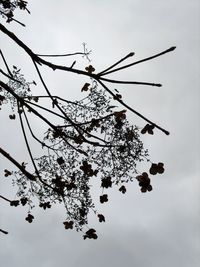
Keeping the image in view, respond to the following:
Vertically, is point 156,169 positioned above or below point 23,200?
below

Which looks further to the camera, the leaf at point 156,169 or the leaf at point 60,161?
the leaf at point 60,161

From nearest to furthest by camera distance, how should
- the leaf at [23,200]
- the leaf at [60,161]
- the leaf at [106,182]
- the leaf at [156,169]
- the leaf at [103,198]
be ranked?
the leaf at [156,169] < the leaf at [106,182] < the leaf at [103,198] < the leaf at [60,161] < the leaf at [23,200]

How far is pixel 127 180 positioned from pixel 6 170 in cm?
180

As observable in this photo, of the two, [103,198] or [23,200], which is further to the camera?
[23,200]

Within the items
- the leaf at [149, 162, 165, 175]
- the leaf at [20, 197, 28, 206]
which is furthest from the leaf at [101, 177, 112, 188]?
the leaf at [20, 197, 28, 206]

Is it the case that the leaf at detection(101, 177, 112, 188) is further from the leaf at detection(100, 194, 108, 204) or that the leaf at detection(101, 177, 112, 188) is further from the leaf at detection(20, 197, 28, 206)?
the leaf at detection(20, 197, 28, 206)

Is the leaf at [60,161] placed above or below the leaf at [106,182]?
above

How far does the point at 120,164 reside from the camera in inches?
155

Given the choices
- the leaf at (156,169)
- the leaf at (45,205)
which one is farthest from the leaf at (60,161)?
the leaf at (156,169)

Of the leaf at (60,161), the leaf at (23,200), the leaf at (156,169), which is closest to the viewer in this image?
the leaf at (156,169)

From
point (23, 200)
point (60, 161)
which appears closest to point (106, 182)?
point (60, 161)

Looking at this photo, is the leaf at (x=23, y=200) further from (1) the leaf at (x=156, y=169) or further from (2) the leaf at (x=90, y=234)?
(1) the leaf at (x=156, y=169)

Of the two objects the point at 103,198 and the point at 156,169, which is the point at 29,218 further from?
the point at 156,169

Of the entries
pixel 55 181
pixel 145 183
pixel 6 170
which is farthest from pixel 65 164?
pixel 145 183
